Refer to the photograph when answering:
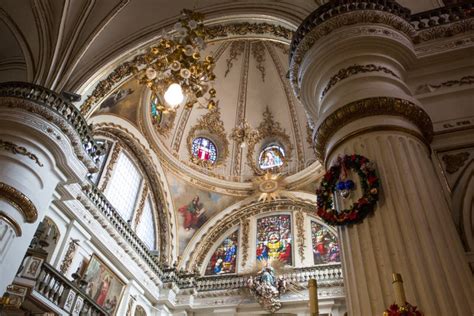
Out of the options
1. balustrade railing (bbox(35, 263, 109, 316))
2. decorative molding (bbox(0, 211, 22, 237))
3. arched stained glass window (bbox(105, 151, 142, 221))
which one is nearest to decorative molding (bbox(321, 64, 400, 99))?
decorative molding (bbox(0, 211, 22, 237))

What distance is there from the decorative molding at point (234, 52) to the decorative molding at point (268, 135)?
91.6 inches

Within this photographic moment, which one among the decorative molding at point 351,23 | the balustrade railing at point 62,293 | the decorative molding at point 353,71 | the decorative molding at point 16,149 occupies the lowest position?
the balustrade railing at point 62,293

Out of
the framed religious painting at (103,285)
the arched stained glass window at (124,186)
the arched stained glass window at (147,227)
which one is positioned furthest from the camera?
the arched stained glass window at (147,227)

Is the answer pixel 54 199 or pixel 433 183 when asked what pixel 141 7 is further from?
pixel 433 183

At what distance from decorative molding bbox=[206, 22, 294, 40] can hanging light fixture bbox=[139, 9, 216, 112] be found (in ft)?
1.33

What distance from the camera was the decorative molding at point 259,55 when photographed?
17125 mm

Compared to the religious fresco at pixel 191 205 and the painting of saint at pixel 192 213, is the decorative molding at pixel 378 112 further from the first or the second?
the painting of saint at pixel 192 213

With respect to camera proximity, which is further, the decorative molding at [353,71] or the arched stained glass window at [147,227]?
the arched stained glass window at [147,227]

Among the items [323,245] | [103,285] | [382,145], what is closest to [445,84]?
[382,145]

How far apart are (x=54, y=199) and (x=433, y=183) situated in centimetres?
890

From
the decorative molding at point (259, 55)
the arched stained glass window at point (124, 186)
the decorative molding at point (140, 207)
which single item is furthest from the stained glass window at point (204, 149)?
the decorative molding at point (259, 55)

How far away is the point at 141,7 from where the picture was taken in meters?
11.2

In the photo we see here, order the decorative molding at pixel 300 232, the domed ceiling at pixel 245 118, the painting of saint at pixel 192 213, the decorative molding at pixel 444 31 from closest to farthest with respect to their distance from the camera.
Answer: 1. the decorative molding at pixel 444 31
2. the decorative molding at pixel 300 232
3. the painting of saint at pixel 192 213
4. the domed ceiling at pixel 245 118

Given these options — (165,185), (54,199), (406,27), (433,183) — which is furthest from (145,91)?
(433,183)
